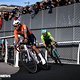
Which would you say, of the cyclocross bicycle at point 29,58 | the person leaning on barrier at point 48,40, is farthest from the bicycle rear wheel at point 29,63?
the person leaning on barrier at point 48,40

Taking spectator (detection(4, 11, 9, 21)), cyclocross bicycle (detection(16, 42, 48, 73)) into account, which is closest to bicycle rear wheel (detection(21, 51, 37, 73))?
cyclocross bicycle (detection(16, 42, 48, 73))

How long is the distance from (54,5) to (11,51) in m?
3.27

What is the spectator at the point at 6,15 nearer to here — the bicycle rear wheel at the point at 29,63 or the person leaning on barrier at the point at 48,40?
the person leaning on barrier at the point at 48,40

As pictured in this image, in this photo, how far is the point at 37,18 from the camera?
72.2 ft

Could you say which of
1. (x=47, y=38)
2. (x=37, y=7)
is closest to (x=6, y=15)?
(x=37, y=7)

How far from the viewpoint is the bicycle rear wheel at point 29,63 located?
12.9m

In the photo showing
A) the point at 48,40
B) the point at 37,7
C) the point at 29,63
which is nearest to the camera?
the point at 29,63

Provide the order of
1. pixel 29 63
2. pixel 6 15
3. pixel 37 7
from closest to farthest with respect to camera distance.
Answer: pixel 29 63 → pixel 37 7 → pixel 6 15

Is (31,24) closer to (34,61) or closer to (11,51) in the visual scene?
(11,51)

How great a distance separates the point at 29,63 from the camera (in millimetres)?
13039

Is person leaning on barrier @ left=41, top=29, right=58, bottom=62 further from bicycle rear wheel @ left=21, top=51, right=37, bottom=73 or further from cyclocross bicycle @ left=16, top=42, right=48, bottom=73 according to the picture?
bicycle rear wheel @ left=21, top=51, right=37, bottom=73

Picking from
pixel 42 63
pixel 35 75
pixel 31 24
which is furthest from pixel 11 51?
pixel 35 75

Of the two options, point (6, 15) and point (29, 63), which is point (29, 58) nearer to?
point (29, 63)

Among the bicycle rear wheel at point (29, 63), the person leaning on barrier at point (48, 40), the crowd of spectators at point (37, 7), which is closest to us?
the bicycle rear wheel at point (29, 63)
